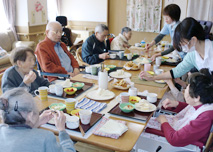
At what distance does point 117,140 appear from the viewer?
122 cm

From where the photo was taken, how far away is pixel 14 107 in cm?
102

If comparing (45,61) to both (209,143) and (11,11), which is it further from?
(11,11)

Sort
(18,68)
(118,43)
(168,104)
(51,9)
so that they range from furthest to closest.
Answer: (51,9), (118,43), (18,68), (168,104)

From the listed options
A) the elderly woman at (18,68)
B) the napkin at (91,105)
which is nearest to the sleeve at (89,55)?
the elderly woman at (18,68)

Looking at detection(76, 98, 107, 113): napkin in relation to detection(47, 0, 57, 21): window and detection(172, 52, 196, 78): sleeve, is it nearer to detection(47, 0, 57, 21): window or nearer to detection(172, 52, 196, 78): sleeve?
detection(172, 52, 196, 78): sleeve

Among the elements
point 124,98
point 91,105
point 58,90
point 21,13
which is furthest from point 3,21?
point 124,98

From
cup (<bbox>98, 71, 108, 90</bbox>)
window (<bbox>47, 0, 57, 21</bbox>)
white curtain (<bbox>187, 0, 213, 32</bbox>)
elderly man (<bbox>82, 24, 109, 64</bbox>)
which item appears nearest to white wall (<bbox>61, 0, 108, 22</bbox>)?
window (<bbox>47, 0, 57, 21</bbox>)

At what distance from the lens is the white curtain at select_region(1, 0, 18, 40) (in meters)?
5.30

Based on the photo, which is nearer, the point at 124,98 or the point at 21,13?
the point at 124,98

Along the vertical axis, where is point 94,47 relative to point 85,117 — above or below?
above

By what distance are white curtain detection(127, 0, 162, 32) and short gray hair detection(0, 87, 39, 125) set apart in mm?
5537

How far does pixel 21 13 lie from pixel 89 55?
3260mm

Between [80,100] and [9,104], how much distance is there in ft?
2.41

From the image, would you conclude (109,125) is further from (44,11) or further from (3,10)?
(44,11)
